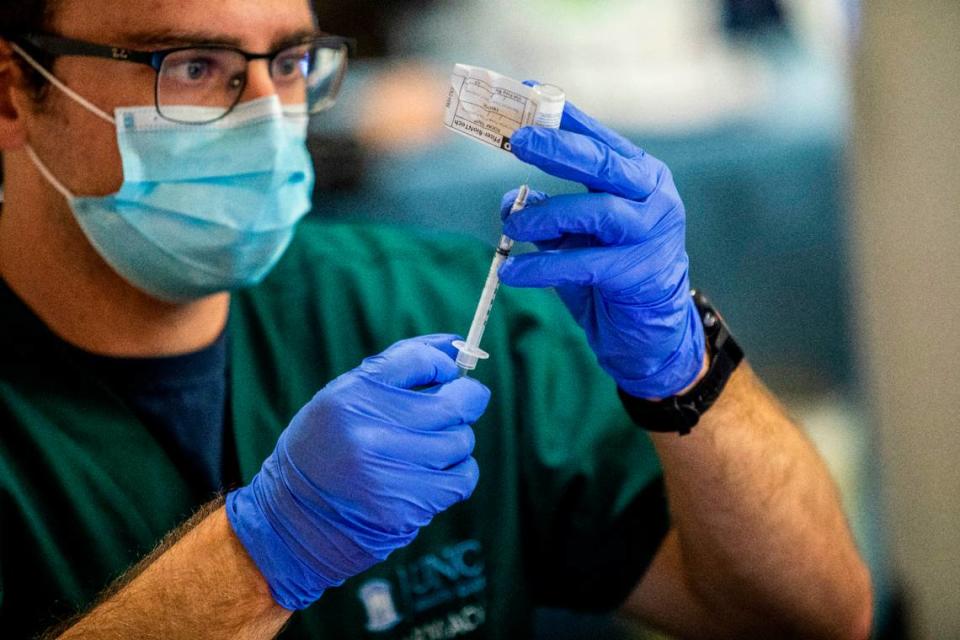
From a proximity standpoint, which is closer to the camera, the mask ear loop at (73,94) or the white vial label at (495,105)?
the white vial label at (495,105)

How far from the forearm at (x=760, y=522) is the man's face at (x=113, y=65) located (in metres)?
0.67

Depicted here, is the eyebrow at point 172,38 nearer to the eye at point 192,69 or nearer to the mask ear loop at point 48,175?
the eye at point 192,69

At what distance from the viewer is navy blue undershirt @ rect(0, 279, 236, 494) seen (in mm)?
1093

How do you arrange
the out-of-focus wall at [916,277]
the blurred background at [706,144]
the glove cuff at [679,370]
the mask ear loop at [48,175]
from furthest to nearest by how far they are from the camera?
the blurred background at [706,144] < the out-of-focus wall at [916,277] < the mask ear loop at [48,175] < the glove cuff at [679,370]

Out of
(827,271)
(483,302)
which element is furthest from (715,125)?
(483,302)

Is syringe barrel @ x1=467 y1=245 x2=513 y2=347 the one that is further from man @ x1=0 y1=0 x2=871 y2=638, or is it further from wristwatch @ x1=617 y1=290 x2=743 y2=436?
wristwatch @ x1=617 y1=290 x2=743 y2=436

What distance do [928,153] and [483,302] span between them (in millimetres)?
772

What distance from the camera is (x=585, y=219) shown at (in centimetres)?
86

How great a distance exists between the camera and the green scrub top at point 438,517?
104cm

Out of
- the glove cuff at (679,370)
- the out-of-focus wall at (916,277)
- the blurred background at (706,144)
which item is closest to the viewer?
the glove cuff at (679,370)

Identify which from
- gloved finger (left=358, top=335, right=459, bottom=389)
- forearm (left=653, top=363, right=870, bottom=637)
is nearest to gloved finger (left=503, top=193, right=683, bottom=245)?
gloved finger (left=358, top=335, right=459, bottom=389)

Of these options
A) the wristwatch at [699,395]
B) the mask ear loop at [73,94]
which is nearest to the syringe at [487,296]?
the wristwatch at [699,395]

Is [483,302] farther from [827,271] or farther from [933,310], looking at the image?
[827,271]

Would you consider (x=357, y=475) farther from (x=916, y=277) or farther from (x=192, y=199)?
(x=916, y=277)
